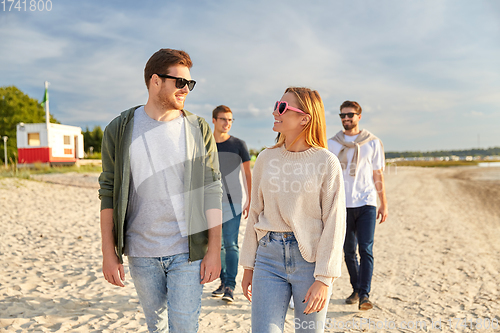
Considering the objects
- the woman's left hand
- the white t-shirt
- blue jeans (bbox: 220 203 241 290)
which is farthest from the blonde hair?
blue jeans (bbox: 220 203 241 290)

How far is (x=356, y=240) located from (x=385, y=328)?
1.05 meters

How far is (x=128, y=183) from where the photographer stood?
2.13m

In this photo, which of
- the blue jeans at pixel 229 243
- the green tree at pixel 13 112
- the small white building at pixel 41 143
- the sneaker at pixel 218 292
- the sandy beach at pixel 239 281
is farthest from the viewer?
the green tree at pixel 13 112

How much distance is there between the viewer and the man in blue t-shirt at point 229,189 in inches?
179

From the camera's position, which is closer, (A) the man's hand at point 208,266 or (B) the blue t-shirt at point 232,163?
(A) the man's hand at point 208,266

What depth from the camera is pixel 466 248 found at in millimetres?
7953

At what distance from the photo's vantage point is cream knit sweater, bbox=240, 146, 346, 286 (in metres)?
2.05

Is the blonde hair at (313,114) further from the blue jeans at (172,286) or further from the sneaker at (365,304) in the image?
the sneaker at (365,304)

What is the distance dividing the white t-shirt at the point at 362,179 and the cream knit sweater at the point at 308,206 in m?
2.26

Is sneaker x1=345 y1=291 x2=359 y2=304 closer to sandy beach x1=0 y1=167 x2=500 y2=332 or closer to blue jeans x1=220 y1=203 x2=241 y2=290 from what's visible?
sandy beach x1=0 y1=167 x2=500 y2=332

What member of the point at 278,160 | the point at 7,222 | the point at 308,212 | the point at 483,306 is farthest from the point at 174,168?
the point at 7,222

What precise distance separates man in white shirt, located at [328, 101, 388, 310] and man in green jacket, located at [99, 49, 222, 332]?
2.54 m

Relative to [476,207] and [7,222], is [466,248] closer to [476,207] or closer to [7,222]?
[476,207]

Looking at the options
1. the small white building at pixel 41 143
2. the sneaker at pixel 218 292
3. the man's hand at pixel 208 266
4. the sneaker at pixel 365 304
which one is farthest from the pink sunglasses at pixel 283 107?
the small white building at pixel 41 143
